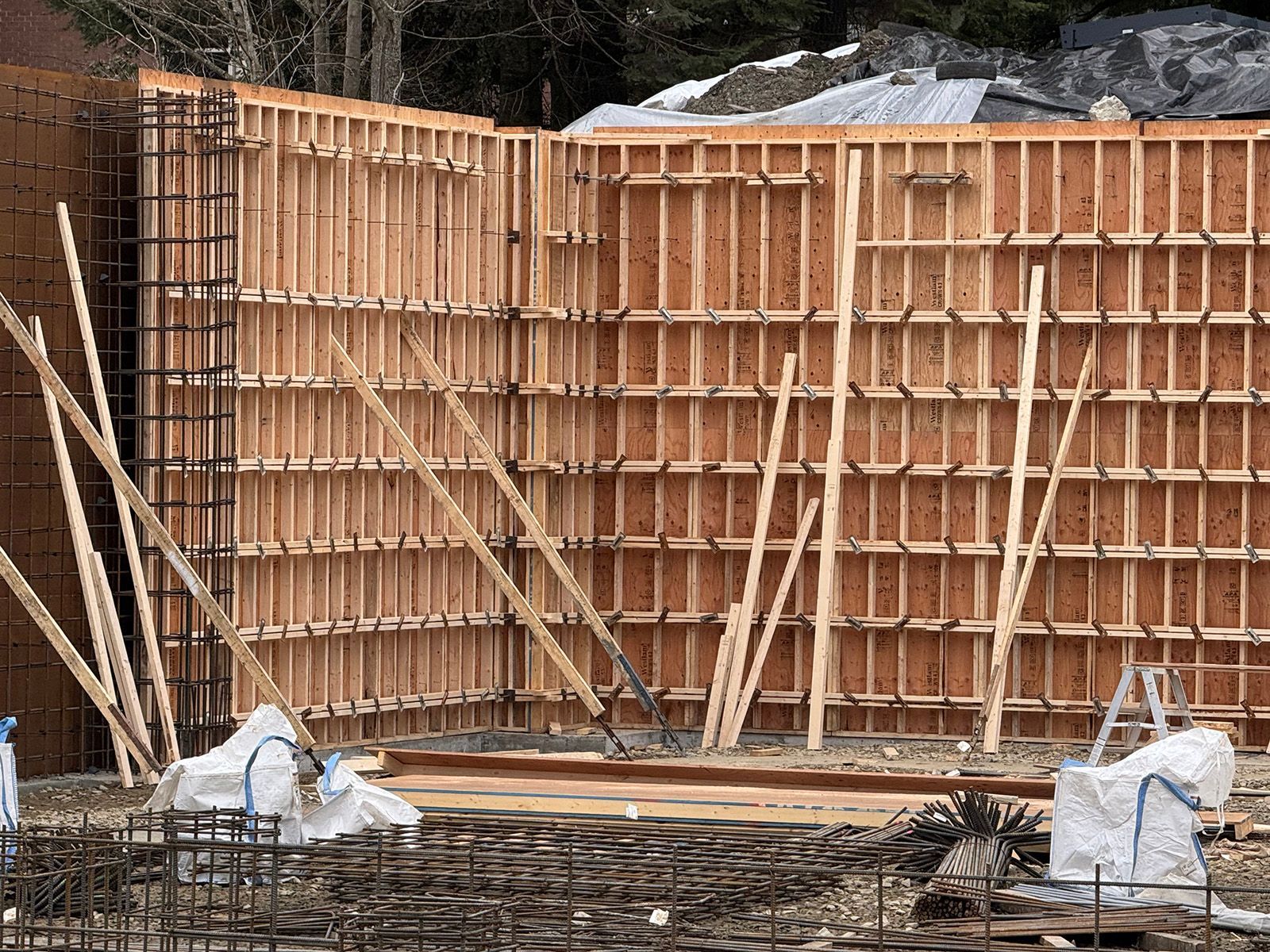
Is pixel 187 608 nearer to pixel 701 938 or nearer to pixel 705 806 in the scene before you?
pixel 705 806

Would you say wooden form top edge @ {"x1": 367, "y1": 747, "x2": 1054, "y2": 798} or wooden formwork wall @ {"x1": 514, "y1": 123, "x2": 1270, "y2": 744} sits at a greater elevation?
wooden formwork wall @ {"x1": 514, "y1": 123, "x2": 1270, "y2": 744}

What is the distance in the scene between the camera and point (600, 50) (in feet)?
86.9

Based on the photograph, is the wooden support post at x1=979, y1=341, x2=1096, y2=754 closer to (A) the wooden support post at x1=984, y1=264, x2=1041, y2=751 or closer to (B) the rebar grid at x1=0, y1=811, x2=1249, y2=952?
(A) the wooden support post at x1=984, y1=264, x2=1041, y2=751

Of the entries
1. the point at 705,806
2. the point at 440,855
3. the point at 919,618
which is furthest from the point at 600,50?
the point at 440,855

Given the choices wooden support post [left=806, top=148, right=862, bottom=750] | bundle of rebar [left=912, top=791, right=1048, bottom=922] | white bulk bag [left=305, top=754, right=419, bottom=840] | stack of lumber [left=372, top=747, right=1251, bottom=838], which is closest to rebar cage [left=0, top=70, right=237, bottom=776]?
stack of lumber [left=372, top=747, right=1251, bottom=838]

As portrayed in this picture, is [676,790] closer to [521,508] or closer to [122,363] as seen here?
[521,508]

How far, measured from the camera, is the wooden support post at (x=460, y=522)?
1494 cm

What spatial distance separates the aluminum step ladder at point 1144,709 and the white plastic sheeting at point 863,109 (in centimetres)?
623

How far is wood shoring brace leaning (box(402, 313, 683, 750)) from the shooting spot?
50.4 ft

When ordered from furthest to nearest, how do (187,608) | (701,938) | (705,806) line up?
(187,608) < (705,806) < (701,938)

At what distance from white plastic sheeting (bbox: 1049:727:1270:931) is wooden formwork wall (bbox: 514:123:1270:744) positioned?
19.1 ft

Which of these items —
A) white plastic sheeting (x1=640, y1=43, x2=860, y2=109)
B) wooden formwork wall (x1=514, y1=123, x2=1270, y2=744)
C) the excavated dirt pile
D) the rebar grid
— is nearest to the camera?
the rebar grid

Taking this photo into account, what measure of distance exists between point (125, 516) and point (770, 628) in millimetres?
5580

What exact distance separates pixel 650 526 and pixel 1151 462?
440cm
